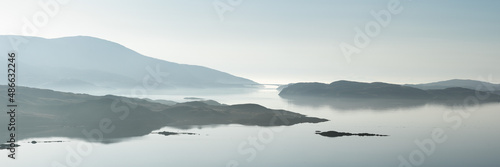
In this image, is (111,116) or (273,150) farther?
(111,116)

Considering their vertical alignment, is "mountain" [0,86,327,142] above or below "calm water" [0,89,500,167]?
above

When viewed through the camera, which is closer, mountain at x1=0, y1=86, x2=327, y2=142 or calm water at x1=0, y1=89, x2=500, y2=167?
calm water at x1=0, y1=89, x2=500, y2=167

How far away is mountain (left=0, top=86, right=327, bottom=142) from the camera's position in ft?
266

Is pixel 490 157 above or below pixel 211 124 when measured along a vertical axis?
below

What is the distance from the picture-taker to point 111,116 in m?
97.2

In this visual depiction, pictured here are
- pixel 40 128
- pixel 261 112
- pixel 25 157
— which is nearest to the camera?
pixel 25 157

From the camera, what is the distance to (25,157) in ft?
175

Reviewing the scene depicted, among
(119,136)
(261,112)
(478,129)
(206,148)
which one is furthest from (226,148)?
(478,129)

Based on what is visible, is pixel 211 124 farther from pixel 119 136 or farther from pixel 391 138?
pixel 391 138

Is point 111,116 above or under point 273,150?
above

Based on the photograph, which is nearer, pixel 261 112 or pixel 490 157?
pixel 490 157

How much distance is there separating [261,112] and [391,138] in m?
44.2

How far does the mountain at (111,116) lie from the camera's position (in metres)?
81.1

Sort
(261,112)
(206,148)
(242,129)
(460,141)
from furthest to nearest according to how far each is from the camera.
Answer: (261,112) < (242,129) < (460,141) < (206,148)
